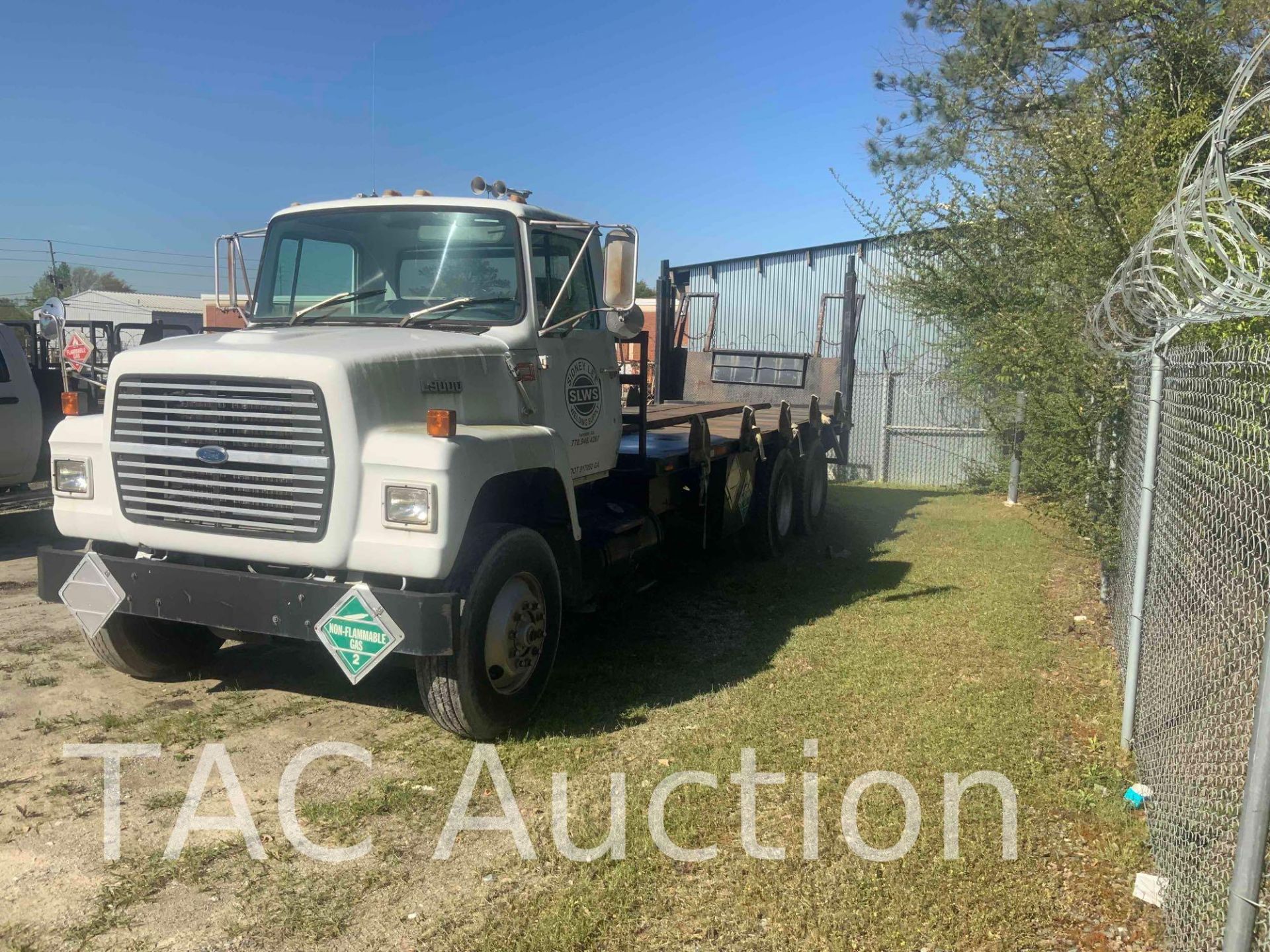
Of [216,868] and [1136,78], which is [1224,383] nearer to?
[216,868]

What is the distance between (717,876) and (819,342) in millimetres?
10089

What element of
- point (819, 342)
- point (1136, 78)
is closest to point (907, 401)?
point (819, 342)

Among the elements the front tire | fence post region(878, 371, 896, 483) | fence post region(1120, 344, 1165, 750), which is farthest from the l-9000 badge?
fence post region(878, 371, 896, 483)

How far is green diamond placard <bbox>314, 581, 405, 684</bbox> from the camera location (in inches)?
169

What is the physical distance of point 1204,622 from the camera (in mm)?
3988

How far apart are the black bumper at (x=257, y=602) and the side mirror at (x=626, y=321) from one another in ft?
6.62

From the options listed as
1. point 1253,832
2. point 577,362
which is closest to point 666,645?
point 577,362

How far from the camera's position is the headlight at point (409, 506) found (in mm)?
4246

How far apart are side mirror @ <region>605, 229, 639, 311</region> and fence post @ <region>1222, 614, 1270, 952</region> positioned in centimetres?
355

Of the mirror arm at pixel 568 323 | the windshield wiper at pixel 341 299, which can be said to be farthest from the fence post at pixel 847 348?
the windshield wiper at pixel 341 299

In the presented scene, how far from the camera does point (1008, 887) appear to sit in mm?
3574

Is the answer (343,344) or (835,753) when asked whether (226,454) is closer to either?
(343,344)

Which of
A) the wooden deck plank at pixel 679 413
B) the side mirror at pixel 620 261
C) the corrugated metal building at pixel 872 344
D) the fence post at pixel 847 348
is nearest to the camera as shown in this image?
the side mirror at pixel 620 261

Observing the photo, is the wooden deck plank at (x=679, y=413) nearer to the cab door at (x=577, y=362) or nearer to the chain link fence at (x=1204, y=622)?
the cab door at (x=577, y=362)
